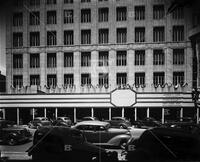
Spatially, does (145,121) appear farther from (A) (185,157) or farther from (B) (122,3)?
(B) (122,3)

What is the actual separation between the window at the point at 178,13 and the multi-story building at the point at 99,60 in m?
0.01

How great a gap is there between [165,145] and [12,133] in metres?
1.58

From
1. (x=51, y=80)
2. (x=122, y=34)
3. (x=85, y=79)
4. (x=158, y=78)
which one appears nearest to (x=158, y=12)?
(x=122, y=34)

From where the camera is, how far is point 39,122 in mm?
1729

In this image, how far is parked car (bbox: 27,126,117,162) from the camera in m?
1.66

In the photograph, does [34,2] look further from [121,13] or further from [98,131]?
[98,131]

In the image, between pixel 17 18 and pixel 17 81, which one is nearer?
pixel 17 81

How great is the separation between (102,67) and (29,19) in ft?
2.96

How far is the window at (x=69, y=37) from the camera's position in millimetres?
1652

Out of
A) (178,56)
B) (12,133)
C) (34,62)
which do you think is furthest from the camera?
(12,133)

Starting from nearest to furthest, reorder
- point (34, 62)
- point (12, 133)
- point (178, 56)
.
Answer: point (178, 56)
point (34, 62)
point (12, 133)

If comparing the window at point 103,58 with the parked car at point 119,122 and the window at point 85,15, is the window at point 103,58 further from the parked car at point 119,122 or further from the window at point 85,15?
the parked car at point 119,122

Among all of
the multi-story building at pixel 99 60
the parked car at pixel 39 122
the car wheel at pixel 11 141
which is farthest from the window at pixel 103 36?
the car wheel at pixel 11 141

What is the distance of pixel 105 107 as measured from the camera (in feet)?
5.34
